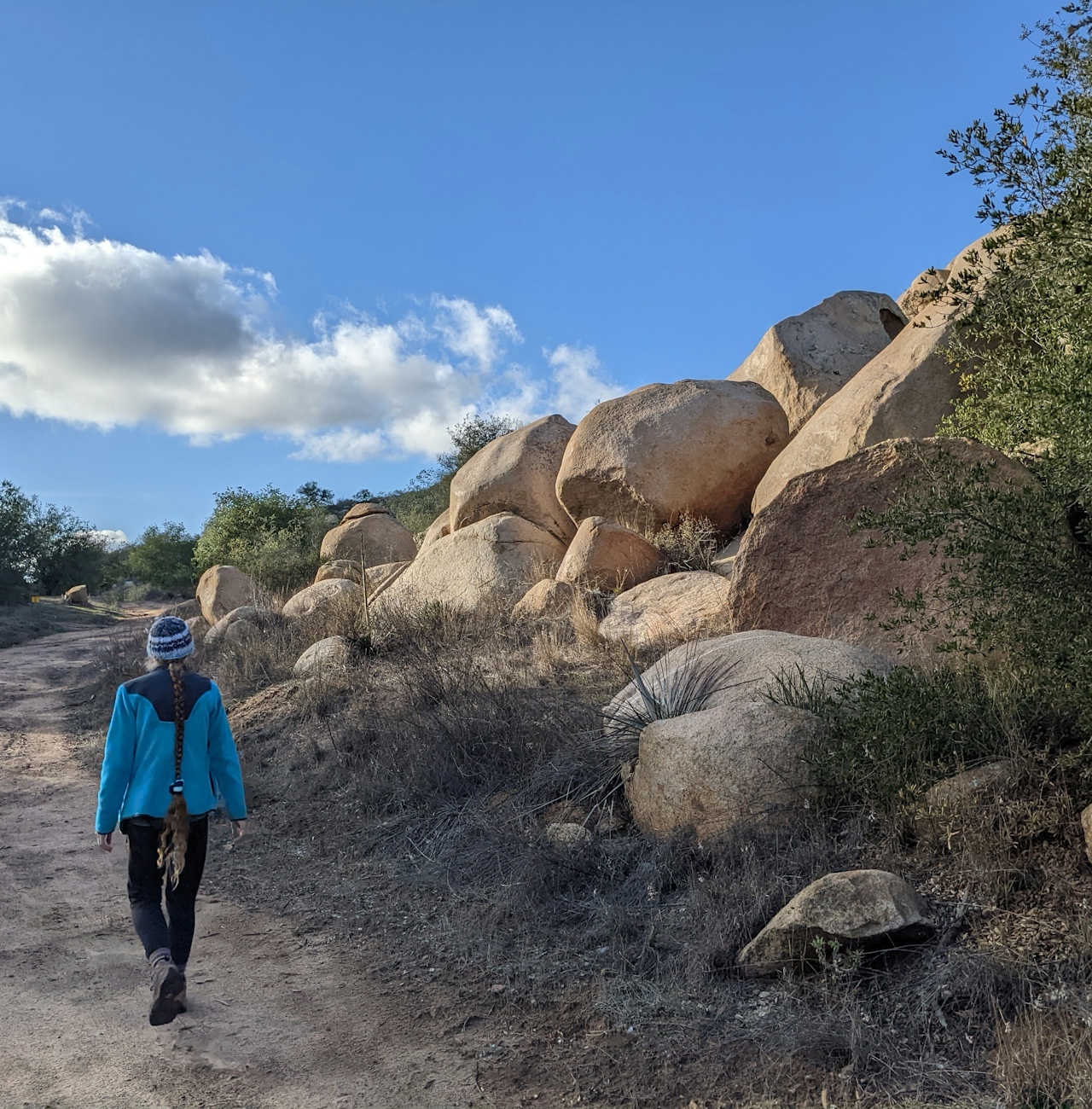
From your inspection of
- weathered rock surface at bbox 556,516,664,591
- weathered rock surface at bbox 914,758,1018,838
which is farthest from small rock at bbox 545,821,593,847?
weathered rock surface at bbox 556,516,664,591

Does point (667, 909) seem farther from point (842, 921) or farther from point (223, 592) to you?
point (223, 592)

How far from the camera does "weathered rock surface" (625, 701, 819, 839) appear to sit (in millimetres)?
5305

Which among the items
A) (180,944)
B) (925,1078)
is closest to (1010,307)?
(925,1078)

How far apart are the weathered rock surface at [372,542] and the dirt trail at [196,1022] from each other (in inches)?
609

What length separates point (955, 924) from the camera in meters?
4.31

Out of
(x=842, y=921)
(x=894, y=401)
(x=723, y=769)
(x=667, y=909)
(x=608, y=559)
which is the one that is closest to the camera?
(x=842, y=921)

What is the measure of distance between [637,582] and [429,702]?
14.9 ft

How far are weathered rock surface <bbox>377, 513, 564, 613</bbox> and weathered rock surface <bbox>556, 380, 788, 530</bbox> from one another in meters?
1.09

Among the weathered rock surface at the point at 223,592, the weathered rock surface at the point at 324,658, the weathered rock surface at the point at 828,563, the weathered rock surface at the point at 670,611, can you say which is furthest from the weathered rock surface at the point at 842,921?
the weathered rock surface at the point at 223,592

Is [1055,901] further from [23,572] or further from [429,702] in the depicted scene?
[23,572]

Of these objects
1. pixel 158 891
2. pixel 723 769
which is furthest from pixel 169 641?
pixel 723 769

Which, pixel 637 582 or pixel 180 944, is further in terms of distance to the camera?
pixel 637 582

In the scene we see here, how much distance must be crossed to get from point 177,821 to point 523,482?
39.0ft

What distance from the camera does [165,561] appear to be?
46.0 m
